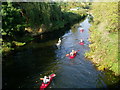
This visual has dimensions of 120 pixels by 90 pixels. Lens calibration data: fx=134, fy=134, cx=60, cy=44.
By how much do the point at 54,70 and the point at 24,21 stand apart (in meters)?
19.5

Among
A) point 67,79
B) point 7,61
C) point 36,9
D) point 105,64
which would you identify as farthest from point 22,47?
point 105,64

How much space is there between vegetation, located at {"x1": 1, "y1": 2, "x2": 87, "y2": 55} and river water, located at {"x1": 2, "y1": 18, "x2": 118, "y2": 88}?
5067 millimetres

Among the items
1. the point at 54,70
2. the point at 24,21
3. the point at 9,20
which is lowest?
the point at 54,70

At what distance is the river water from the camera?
16.5 m

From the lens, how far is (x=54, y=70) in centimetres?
1950

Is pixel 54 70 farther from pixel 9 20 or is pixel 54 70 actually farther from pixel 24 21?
Answer: pixel 24 21

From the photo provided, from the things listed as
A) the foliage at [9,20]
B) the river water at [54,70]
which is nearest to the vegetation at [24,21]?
the foliage at [9,20]

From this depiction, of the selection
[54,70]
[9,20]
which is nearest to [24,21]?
[9,20]

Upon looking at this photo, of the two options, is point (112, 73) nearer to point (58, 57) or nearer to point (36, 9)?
point (58, 57)

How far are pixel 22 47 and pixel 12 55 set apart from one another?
14.9 feet

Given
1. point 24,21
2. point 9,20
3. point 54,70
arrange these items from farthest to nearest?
point 24,21
point 9,20
point 54,70

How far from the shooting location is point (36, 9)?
3941cm

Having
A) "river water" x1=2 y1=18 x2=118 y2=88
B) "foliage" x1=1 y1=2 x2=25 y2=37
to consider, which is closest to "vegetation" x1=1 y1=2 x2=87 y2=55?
"foliage" x1=1 y1=2 x2=25 y2=37

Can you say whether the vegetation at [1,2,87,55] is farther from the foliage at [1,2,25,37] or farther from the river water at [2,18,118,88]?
the river water at [2,18,118,88]
